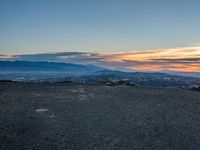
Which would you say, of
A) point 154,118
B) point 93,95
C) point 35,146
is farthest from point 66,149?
point 93,95

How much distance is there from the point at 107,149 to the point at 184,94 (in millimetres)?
16193

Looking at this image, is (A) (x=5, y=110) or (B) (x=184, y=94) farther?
(B) (x=184, y=94)

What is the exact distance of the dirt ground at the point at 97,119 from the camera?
50.5ft

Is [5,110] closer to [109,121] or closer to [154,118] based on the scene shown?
[109,121]

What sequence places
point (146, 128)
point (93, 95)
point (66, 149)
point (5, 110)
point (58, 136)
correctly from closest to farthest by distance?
point (66, 149)
point (58, 136)
point (146, 128)
point (5, 110)
point (93, 95)

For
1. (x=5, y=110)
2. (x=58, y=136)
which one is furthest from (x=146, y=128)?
(x=5, y=110)

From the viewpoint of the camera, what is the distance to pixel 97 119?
63.8ft

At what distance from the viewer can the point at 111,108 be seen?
22.5m

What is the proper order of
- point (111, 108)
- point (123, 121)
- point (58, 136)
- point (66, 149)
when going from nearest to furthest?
point (66, 149) → point (58, 136) → point (123, 121) → point (111, 108)

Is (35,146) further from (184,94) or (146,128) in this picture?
(184,94)

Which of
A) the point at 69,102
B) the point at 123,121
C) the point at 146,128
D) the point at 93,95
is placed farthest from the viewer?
the point at 93,95

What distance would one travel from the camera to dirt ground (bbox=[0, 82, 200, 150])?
15395mm

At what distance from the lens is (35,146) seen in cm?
1470

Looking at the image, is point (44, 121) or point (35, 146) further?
point (44, 121)
